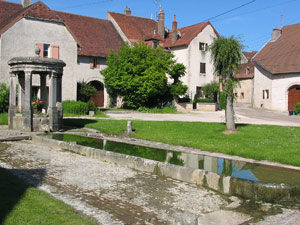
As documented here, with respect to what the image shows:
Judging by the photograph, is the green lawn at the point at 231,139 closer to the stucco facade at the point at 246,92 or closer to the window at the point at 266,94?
the window at the point at 266,94

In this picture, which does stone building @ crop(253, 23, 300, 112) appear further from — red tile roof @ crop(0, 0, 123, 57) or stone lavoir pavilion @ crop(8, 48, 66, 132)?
stone lavoir pavilion @ crop(8, 48, 66, 132)

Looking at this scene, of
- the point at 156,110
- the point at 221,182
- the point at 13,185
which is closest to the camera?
the point at 13,185

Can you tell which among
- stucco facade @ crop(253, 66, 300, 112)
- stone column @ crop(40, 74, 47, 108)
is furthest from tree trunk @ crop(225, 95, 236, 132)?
stucco facade @ crop(253, 66, 300, 112)

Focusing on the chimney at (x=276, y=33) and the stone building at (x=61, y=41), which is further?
the chimney at (x=276, y=33)

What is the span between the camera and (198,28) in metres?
38.7

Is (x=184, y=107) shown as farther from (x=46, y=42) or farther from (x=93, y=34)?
(x=46, y=42)

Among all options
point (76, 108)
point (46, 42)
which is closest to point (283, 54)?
point (76, 108)

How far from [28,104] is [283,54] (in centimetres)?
2935

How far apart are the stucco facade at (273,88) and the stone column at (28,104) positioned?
27.2 meters

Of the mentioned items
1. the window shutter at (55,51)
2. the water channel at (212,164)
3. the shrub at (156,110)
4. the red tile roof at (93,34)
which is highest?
the red tile roof at (93,34)

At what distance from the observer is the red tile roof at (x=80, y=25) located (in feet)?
92.4

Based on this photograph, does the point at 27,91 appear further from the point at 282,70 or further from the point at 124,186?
the point at 282,70

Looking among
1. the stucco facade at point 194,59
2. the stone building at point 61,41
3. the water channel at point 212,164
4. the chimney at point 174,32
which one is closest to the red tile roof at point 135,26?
the stone building at point 61,41

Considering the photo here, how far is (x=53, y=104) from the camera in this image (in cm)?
1591
